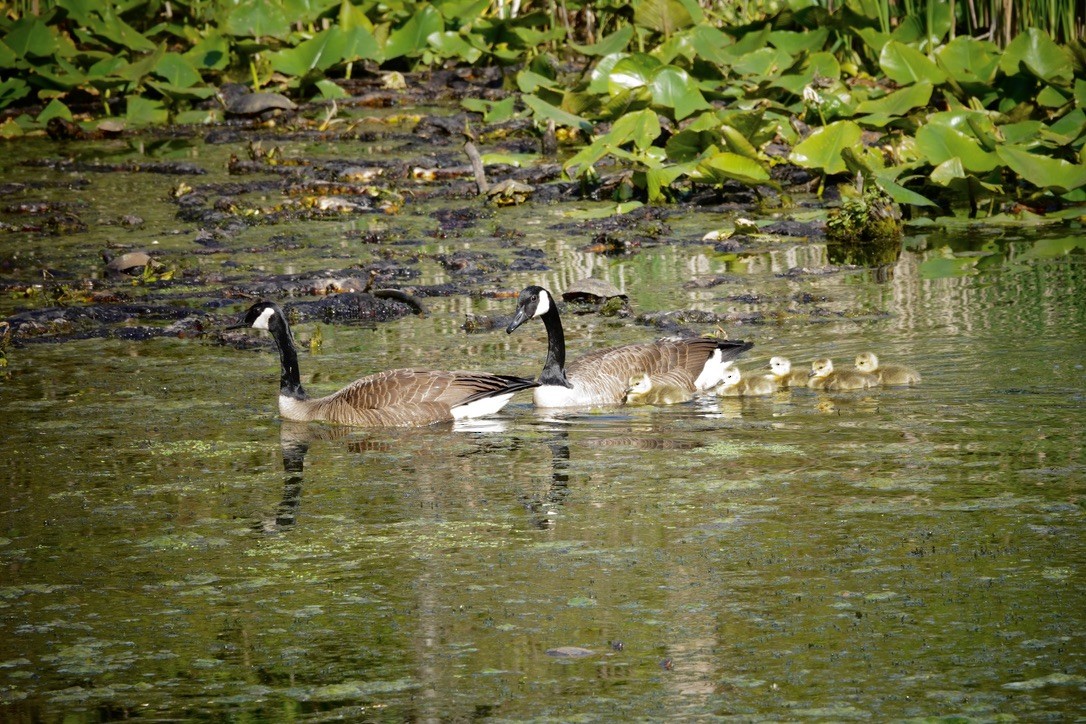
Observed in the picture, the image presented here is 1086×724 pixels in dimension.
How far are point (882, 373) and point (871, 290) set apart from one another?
2.77m

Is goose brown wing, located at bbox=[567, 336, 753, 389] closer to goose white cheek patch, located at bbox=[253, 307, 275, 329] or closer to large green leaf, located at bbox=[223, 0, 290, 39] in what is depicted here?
goose white cheek patch, located at bbox=[253, 307, 275, 329]

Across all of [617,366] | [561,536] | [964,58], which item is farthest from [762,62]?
[561,536]

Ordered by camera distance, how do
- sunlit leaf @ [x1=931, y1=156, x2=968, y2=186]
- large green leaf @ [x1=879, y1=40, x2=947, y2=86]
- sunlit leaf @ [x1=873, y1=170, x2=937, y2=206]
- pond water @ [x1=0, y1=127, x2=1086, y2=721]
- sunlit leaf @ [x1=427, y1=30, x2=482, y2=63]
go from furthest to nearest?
sunlit leaf @ [x1=427, y1=30, x2=482, y2=63] → large green leaf @ [x1=879, y1=40, x2=947, y2=86] → sunlit leaf @ [x1=873, y1=170, x2=937, y2=206] → sunlit leaf @ [x1=931, y1=156, x2=968, y2=186] → pond water @ [x1=0, y1=127, x2=1086, y2=721]

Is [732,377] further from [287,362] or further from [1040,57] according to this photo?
[1040,57]

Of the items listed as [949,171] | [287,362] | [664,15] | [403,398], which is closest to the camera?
[403,398]

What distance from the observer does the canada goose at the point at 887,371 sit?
9.13 m

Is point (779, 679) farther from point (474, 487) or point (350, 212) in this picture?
point (350, 212)

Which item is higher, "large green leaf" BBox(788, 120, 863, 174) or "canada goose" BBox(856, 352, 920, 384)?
"large green leaf" BBox(788, 120, 863, 174)

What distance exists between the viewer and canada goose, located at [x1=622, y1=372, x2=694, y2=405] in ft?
30.7

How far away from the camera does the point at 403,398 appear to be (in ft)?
29.5

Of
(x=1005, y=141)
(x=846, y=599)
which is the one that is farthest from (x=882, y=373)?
(x=1005, y=141)

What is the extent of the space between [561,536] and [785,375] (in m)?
3.12

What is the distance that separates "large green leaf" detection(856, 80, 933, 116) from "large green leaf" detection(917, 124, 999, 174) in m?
1.67

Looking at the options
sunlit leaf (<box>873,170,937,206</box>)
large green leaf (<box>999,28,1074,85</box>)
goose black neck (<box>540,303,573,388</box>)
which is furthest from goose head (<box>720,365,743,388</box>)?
large green leaf (<box>999,28,1074,85</box>)
